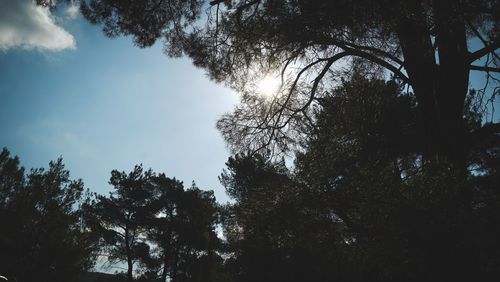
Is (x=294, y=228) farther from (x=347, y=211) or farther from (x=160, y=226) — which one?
(x=160, y=226)

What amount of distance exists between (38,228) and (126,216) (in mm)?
8615

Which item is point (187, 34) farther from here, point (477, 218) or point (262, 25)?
point (477, 218)

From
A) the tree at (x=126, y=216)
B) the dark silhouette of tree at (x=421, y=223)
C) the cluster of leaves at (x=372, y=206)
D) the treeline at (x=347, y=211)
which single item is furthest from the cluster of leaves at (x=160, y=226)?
the dark silhouette of tree at (x=421, y=223)

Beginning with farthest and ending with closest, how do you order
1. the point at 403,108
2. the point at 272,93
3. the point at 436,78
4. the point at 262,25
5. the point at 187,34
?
the point at 403,108 → the point at 272,93 → the point at 187,34 → the point at 262,25 → the point at 436,78

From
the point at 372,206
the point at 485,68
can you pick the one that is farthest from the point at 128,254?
the point at 485,68

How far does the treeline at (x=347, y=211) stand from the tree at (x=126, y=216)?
571cm

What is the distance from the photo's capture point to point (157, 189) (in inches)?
897

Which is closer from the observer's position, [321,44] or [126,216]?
[321,44]

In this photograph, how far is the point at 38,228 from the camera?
39.7 ft

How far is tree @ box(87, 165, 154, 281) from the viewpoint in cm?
1961

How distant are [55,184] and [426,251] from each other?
14158 mm

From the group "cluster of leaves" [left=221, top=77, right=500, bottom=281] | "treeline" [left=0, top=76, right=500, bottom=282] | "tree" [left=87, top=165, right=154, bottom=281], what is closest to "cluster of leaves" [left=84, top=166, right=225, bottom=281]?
"tree" [left=87, top=165, right=154, bottom=281]

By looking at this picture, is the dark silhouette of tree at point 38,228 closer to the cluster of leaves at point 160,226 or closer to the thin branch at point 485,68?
the cluster of leaves at point 160,226

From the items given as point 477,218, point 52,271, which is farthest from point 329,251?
point 52,271
